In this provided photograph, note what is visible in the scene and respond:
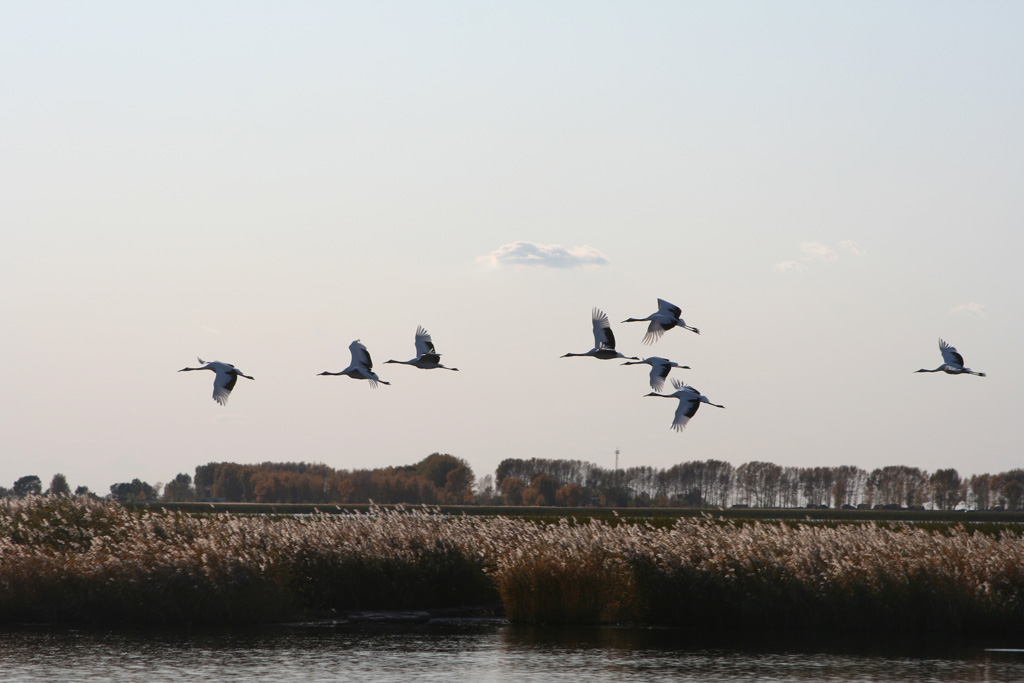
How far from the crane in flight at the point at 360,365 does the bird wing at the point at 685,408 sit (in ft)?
A: 24.2

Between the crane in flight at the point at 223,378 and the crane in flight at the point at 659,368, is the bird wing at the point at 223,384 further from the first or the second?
the crane in flight at the point at 659,368

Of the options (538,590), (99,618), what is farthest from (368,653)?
(99,618)

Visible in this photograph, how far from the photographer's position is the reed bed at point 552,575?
90.8 ft

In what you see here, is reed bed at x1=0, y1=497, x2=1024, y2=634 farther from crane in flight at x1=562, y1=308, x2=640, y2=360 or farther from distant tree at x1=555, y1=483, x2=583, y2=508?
distant tree at x1=555, y1=483, x2=583, y2=508

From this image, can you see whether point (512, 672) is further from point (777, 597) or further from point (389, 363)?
point (389, 363)

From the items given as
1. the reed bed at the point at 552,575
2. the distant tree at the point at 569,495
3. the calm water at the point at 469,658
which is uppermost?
the distant tree at the point at 569,495

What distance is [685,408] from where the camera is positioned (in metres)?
28.1

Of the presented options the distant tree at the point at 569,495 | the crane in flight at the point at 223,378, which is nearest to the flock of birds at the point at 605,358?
the crane in flight at the point at 223,378

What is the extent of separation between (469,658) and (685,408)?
7916 millimetres

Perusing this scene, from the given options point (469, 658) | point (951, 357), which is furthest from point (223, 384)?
point (951, 357)

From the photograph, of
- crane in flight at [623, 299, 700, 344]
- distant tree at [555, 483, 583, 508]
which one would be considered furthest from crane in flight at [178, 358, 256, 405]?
distant tree at [555, 483, 583, 508]

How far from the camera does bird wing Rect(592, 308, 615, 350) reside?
29766 mm

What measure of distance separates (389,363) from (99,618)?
958 centimetres

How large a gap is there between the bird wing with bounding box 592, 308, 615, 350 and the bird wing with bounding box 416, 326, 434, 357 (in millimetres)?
4202
